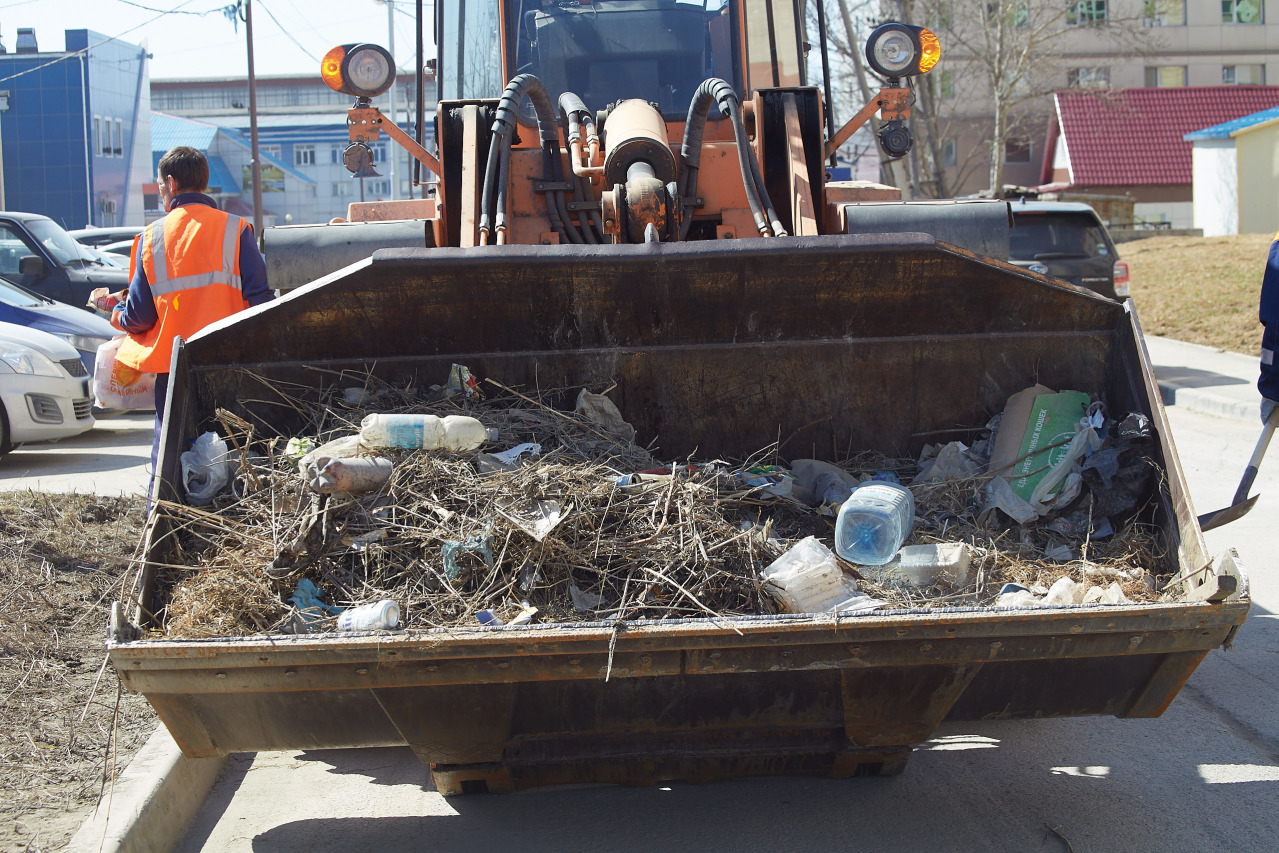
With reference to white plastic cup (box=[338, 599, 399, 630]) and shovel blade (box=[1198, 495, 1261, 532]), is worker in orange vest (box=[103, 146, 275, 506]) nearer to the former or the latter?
white plastic cup (box=[338, 599, 399, 630])

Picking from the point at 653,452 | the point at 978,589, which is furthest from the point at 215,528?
the point at 978,589

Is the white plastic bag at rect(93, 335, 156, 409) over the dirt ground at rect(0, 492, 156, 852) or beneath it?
over

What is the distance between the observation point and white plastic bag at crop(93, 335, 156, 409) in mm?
4723

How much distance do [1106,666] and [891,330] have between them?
59.5 inches

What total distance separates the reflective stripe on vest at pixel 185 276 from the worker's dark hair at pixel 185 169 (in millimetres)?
221

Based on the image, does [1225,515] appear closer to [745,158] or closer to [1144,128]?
[745,158]

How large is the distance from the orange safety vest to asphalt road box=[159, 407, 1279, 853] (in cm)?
187

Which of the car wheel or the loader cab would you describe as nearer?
the loader cab

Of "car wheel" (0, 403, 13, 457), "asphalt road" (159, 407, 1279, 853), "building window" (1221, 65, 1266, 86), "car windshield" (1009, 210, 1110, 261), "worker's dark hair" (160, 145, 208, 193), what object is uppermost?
"building window" (1221, 65, 1266, 86)

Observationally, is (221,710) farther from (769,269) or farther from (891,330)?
(891,330)

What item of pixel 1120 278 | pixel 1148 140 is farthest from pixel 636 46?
pixel 1148 140

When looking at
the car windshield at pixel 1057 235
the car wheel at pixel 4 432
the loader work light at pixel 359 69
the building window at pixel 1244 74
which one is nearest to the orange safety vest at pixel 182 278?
the loader work light at pixel 359 69

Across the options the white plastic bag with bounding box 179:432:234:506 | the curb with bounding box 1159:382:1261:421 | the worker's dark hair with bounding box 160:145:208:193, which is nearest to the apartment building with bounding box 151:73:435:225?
the curb with bounding box 1159:382:1261:421

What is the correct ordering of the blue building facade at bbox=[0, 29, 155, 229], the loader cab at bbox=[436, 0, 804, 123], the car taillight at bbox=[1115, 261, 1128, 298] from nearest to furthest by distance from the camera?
1. the loader cab at bbox=[436, 0, 804, 123]
2. the car taillight at bbox=[1115, 261, 1128, 298]
3. the blue building facade at bbox=[0, 29, 155, 229]
